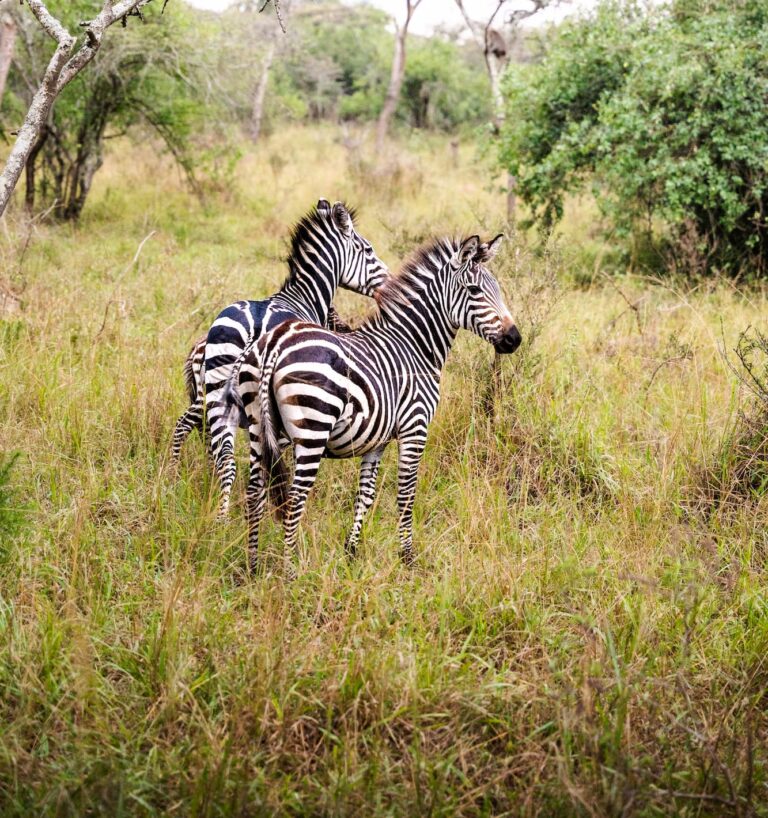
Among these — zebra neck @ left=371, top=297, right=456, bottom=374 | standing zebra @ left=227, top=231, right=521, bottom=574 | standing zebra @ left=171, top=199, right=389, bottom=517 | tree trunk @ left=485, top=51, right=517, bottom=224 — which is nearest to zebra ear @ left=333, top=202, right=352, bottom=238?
standing zebra @ left=171, top=199, right=389, bottom=517

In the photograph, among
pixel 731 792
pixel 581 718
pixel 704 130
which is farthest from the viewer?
pixel 704 130

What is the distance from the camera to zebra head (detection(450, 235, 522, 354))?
13.8ft

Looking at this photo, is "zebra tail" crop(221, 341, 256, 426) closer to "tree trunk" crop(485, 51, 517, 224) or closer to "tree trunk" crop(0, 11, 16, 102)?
"tree trunk" crop(0, 11, 16, 102)

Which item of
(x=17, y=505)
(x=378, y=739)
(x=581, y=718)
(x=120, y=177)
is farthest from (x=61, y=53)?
(x=120, y=177)

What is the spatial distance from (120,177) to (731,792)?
14042mm

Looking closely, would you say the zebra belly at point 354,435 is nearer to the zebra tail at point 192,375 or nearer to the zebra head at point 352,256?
the zebra tail at point 192,375

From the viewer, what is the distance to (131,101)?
11.1m

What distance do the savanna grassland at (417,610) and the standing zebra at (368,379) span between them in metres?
0.27

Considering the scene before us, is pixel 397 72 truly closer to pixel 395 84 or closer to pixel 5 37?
pixel 395 84

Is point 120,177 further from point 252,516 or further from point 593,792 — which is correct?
point 593,792

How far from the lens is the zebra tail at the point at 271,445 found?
11.8 ft

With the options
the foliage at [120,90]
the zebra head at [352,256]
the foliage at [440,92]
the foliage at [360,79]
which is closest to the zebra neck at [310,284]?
the zebra head at [352,256]

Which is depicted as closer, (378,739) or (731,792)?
(731,792)

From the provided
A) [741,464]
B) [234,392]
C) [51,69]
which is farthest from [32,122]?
[741,464]
